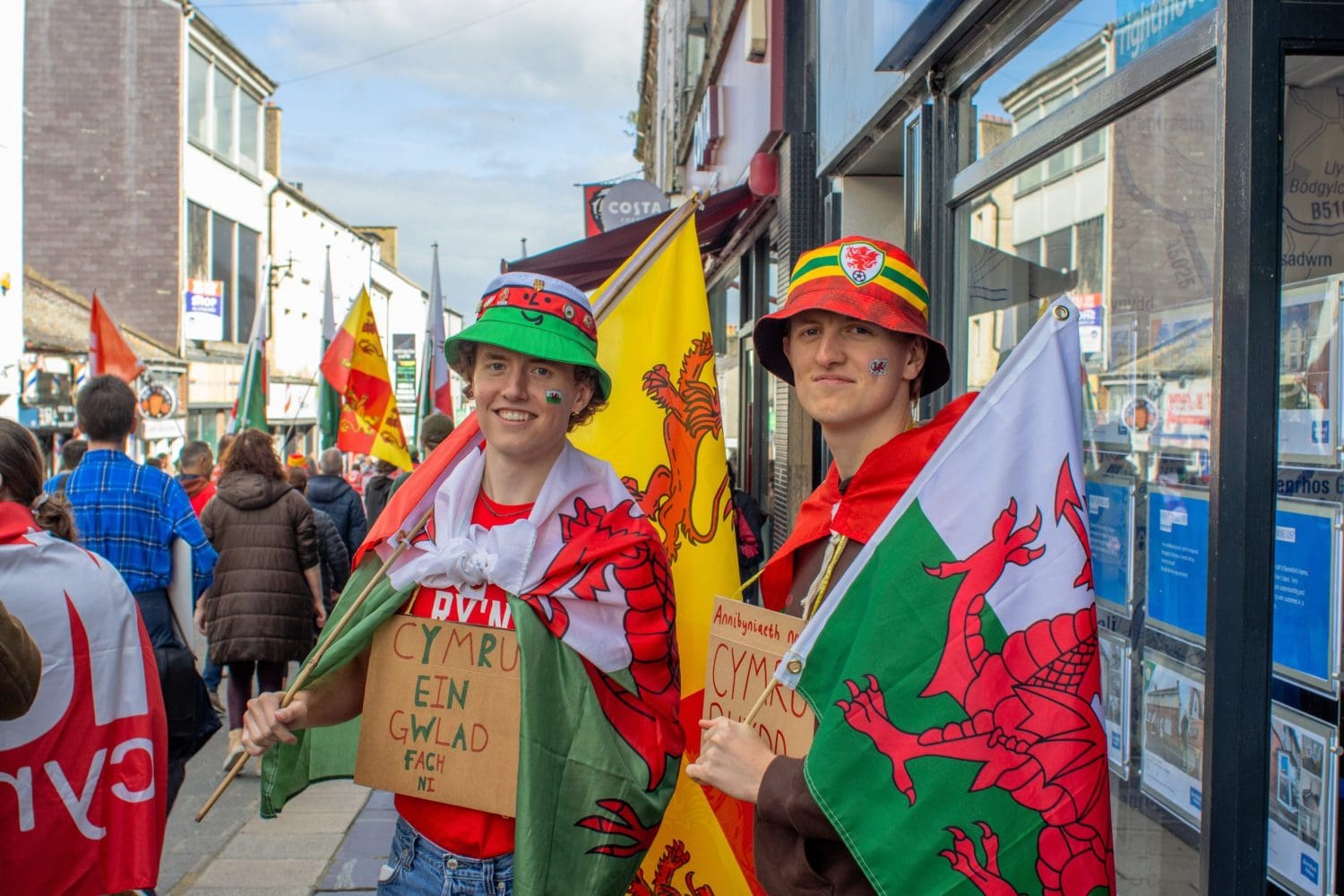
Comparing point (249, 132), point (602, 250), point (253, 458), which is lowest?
point (253, 458)

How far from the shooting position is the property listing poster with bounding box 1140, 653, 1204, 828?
8.38 feet

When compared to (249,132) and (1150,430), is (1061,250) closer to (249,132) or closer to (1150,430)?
(1150,430)

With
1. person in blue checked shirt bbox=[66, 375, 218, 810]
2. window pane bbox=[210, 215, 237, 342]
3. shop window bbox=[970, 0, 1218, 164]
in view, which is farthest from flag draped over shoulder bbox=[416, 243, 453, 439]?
window pane bbox=[210, 215, 237, 342]

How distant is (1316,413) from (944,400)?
257 centimetres

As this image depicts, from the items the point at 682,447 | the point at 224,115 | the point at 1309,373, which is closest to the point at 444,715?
the point at 682,447

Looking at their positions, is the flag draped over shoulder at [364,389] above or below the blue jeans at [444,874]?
above

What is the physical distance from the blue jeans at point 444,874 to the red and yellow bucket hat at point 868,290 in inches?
52.6

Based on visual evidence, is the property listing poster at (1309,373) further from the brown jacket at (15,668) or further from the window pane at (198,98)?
the window pane at (198,98)

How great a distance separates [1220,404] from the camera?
89.6 inches

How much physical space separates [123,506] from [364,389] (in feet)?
17.7

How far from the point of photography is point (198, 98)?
29.2 m

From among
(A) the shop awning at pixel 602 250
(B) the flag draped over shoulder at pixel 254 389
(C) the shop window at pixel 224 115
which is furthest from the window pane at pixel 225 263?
(A) the shop awning at pixel 602 250

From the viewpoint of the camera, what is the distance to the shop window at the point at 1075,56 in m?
2.79

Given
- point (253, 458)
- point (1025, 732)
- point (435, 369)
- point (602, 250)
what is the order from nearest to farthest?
1. point (1025, 732)
2. point (253, 458)
3. point (602, 250)
4. point (435, 369)
